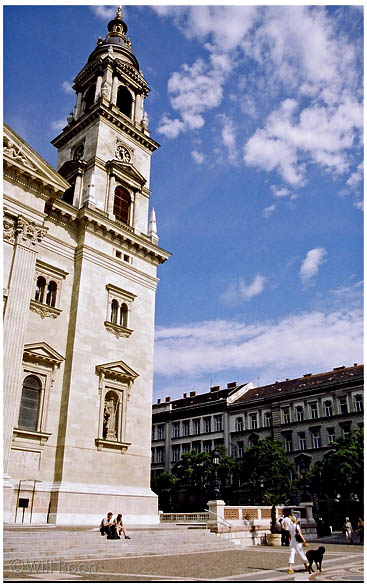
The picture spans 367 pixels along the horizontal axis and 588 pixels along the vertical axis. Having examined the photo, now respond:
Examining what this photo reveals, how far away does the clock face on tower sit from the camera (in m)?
35.6

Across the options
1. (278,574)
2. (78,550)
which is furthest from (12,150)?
(278,574)

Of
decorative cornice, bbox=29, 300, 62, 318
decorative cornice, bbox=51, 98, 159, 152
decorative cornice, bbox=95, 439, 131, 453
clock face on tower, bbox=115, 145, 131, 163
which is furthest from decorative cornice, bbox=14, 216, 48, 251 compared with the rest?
decorative cornice, bbox=51, 98, 159, 152

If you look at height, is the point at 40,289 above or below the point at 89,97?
below

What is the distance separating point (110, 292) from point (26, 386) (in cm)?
788

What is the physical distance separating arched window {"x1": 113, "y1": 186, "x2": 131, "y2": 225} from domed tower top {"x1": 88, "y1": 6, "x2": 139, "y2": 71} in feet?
43.0

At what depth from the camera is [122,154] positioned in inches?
1415

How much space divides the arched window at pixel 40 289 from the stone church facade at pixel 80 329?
0.08 metres

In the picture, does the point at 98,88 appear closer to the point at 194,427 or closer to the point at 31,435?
the point at 31,435

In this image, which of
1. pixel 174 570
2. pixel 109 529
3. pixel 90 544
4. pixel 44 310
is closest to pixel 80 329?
pixel 44 310

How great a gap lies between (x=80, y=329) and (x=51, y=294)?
8.54ft

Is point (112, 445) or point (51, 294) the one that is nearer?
point (112, 445)

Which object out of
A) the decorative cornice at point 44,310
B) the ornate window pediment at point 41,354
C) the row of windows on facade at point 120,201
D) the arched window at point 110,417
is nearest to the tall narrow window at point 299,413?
the row of windows on facade at point 120,201

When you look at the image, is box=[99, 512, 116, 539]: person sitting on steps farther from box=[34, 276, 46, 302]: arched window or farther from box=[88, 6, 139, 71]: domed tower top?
box=[88, 6, 139, 71]: domed tower top

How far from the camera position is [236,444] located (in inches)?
2601
